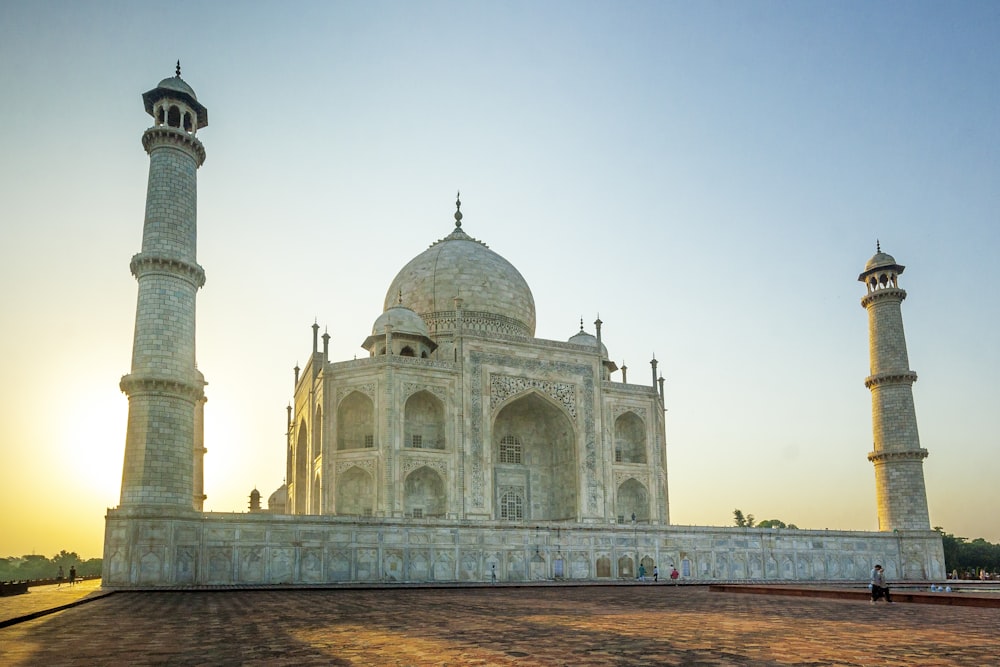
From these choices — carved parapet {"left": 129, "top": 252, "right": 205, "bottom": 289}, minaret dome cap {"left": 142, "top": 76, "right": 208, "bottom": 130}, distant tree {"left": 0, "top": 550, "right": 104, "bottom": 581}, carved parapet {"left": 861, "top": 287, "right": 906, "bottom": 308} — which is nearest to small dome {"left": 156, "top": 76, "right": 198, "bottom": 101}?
minaret dome cap {"left": 142, "top": 76, "right": 208, "bottom": 130}

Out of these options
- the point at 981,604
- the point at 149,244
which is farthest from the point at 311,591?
the point at 981,604

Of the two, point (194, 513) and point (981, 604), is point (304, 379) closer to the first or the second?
point (194, 513)

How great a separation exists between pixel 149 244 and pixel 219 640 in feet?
54.3

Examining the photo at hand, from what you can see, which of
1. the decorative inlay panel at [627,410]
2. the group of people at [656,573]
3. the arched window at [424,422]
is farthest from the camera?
the decorative inlay panel at [627,410]

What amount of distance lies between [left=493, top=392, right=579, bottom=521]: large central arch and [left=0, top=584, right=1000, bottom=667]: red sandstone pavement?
19.2 meters

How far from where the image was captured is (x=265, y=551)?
2205 centimetres

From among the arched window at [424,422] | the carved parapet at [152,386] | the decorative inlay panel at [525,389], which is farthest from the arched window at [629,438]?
the carved parapet at [152,386]

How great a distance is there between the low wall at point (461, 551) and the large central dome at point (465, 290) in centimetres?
1242

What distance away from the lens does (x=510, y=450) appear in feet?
113

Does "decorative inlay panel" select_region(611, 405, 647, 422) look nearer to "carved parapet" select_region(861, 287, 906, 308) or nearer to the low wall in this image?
the low wall

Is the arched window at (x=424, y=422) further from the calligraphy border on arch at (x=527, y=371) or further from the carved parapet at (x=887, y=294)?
the carved parapet at (x=887, y=294)

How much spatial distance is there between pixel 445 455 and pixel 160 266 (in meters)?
12.1

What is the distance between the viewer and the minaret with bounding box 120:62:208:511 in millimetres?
21016

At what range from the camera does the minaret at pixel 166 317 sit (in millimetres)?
21016
